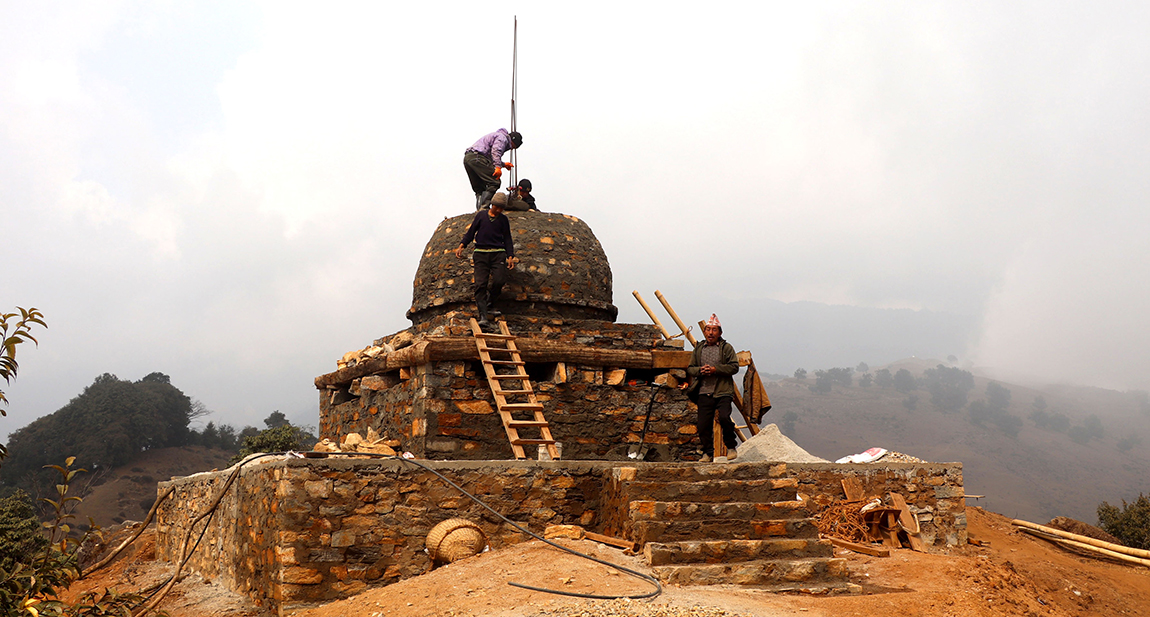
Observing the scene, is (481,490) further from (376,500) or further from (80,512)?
(80,512)

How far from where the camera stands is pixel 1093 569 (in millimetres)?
10609

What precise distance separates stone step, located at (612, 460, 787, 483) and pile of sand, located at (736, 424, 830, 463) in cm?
299

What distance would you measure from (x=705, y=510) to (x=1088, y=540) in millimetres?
8083

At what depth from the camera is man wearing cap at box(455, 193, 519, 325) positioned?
10805 mm

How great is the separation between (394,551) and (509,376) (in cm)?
312

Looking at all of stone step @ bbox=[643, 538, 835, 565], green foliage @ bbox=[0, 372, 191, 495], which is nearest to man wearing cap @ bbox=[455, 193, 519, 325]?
stone step @ bbox=[643, 538, 835, 565]

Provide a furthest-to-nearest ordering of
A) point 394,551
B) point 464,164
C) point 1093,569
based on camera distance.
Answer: point 464,164
point 1093,569
point 394,551

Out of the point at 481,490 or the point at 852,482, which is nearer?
the point at 481,490

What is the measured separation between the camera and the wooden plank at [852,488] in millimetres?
9309

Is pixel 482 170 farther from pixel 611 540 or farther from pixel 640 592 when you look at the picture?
pixel 640 592

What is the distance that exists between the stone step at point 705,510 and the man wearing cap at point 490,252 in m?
4.43

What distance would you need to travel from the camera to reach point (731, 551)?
6.66m

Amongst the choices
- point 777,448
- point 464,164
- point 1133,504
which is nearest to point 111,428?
point 464,164

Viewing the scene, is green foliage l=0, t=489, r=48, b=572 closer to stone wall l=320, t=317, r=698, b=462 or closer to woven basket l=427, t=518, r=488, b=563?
stone wall l=320, t=317, r=698, b=462
